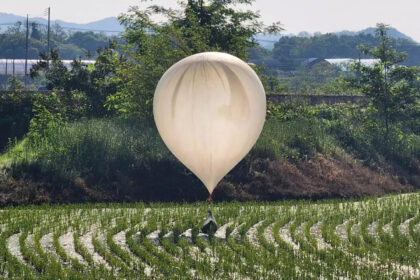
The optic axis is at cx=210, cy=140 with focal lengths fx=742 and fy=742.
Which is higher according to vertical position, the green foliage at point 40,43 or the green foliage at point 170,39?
the green foliage at point 170,39

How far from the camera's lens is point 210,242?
58.3ft

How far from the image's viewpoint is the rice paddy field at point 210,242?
14828 millimetres

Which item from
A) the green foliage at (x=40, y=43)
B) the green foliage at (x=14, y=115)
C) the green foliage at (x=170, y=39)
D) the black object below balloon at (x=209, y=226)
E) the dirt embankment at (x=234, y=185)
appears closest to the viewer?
the black object below balloon at (x=209, y=226)

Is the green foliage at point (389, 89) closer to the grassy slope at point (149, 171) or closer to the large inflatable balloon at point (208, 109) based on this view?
the grassy slope at point (149, 171)

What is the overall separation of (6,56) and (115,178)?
4951 inches

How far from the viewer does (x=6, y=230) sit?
18.6m

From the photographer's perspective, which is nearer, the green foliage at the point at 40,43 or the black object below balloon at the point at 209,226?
the black object below balloon at the point at 209,226

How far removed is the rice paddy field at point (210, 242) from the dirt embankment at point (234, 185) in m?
1.30

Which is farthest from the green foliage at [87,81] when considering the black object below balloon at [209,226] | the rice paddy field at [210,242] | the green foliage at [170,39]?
the black object below balloon at [209,226]

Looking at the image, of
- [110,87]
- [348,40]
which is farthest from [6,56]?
[110,87]

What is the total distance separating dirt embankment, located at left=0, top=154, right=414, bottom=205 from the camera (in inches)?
957

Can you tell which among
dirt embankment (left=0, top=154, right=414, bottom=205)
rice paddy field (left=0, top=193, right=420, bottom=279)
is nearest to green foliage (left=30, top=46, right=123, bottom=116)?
dirt embankment (left=0, top=154, right=414, bottom=205)

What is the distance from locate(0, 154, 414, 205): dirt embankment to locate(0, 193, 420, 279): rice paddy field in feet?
4.26

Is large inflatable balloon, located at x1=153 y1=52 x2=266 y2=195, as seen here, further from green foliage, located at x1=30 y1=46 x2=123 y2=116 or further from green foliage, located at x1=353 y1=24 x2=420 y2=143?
green foliage, located at x1=353 y1=24 x2=420 y2=143
